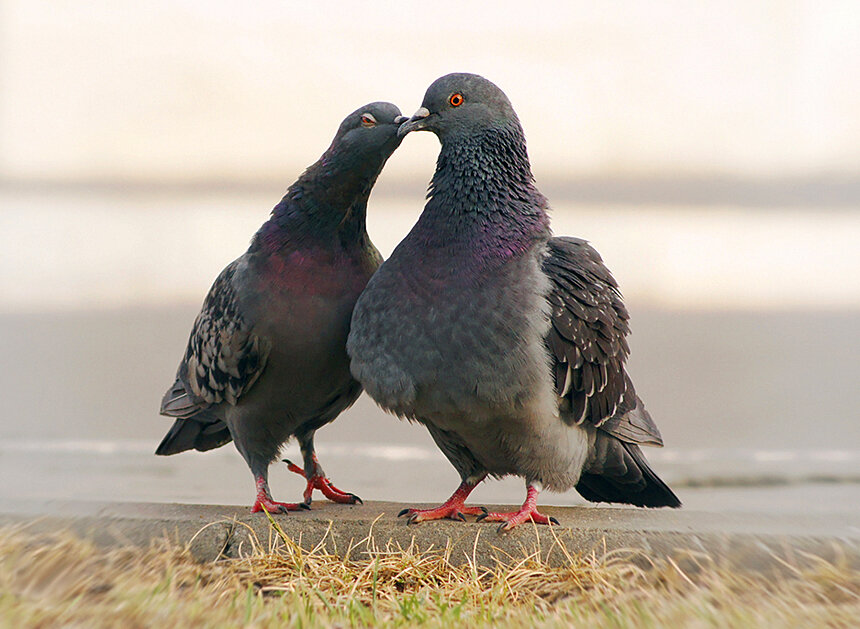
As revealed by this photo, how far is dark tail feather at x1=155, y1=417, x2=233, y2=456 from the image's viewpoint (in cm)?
395

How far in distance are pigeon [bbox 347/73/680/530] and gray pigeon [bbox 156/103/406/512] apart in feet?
0.67

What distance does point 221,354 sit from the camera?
345 centimetres

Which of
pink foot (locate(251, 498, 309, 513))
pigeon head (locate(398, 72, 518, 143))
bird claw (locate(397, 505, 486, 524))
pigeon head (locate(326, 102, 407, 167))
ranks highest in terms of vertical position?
pigeon head (locate(398, 72, 518, 143))

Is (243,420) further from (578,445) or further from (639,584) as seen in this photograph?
(639,584)

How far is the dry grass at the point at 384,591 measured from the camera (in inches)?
102

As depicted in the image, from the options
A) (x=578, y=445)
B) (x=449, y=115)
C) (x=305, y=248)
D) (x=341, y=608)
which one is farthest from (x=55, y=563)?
(x=449, y=115)

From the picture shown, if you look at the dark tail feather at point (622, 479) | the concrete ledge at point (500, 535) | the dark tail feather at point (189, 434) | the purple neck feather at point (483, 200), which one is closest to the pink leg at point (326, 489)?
the concrete ledge at point (500, 535)

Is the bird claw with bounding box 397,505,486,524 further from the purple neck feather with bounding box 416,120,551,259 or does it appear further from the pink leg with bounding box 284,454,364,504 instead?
the purple neck feather with bounding box 416,120,551,259

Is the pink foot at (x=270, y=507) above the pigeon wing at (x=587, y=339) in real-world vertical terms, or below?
below

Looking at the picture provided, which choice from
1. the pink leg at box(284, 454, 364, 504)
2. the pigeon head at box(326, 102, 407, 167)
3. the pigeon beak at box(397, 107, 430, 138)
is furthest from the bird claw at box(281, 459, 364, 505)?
the pigeon beak at box(397, 107, 430, 138)

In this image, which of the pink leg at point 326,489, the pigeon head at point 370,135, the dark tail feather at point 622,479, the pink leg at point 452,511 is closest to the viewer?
the pink leg at point 452,511

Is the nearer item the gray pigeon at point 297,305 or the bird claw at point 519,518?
the bird claw at point 519,518

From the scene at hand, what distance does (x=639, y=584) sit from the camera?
3012 millimetres

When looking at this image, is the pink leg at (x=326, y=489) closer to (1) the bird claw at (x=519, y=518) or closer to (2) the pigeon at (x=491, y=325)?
(2) the pigeon at (x=491, y=325)
